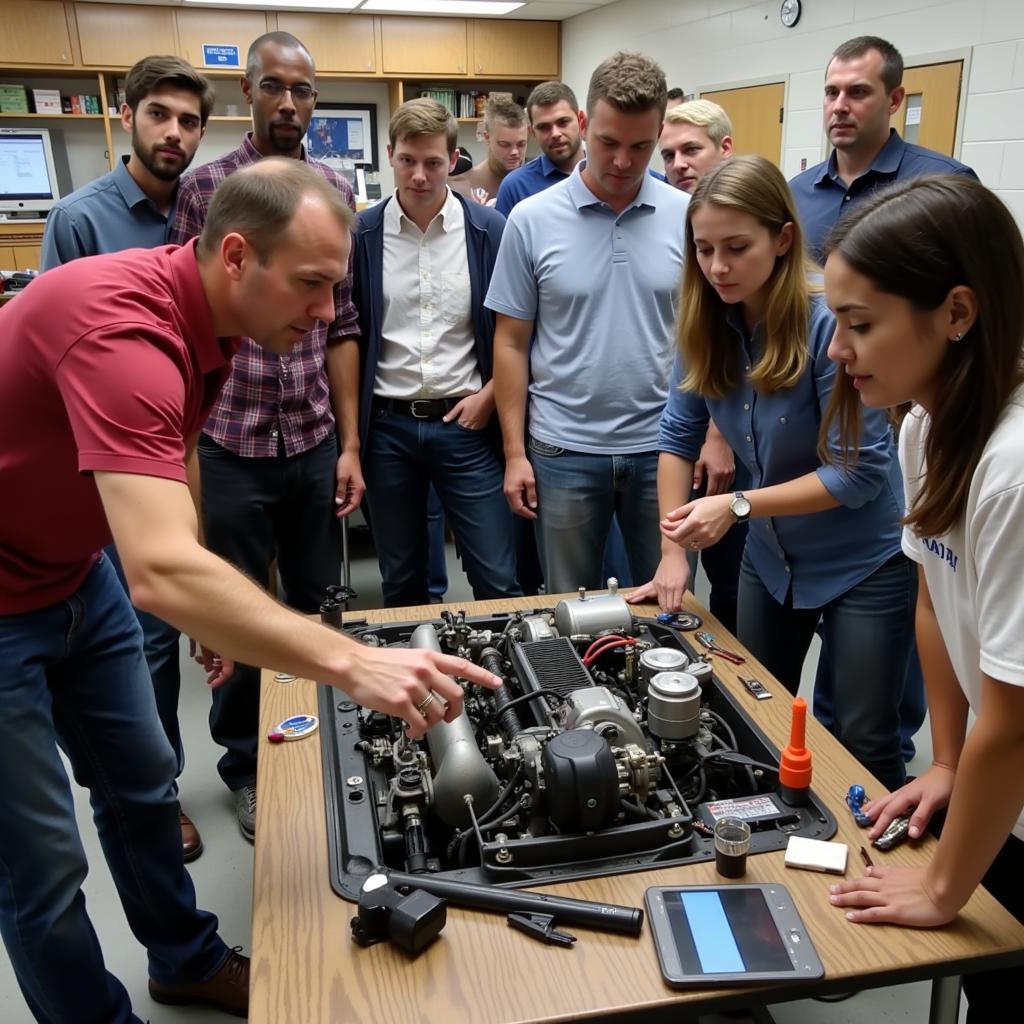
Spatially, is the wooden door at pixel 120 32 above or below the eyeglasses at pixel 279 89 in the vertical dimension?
above

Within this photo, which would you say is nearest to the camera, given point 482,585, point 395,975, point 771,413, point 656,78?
point 395,975

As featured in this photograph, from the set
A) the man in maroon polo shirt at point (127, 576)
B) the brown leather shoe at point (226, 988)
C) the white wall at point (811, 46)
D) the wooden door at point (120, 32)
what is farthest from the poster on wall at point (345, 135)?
the brown leather shoe at point (226, 988)

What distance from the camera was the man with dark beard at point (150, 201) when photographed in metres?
2.13

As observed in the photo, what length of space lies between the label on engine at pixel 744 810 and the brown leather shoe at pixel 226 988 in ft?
3.37

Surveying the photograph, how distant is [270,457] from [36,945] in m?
1.18

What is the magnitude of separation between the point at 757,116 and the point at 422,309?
3647 millimetres

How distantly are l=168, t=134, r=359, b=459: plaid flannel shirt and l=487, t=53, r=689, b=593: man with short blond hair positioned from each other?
0.51 m

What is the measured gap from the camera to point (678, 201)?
2.29m

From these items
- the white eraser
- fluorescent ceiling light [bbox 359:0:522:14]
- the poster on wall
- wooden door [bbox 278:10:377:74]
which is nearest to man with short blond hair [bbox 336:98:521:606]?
the white eraser

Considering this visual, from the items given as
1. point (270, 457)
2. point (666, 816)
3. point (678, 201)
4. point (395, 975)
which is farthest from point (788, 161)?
point (395, 975)

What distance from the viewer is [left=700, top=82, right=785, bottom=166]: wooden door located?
16.4 ft

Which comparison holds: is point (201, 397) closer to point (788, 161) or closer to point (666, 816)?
point (666, 816)

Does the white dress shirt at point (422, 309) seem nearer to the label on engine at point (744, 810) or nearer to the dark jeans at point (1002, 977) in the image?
the label on engine at point (744, 810)

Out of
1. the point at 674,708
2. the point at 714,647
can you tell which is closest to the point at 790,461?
the point at 714,647
